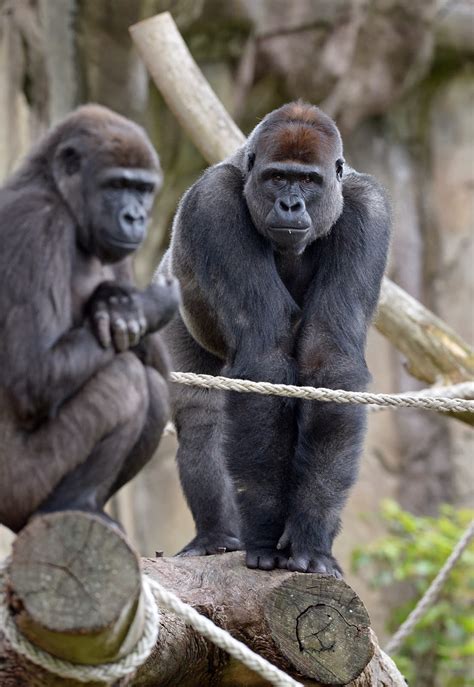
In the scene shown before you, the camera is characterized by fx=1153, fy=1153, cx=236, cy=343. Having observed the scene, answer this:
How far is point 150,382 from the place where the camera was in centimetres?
280

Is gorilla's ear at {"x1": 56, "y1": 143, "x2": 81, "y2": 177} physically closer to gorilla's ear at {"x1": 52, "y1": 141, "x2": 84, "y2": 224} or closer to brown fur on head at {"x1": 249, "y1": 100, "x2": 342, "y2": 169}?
gorilla's ear at {"x1": 52, "y1": 141, "x2": 84, "y2": 224}

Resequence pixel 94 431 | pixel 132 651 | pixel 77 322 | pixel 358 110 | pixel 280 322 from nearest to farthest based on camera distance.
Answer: pixel 132 651, pixel 94 431, pixel 77 322, pixel 280 322, pixel 358 110

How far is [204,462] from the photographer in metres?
4.44

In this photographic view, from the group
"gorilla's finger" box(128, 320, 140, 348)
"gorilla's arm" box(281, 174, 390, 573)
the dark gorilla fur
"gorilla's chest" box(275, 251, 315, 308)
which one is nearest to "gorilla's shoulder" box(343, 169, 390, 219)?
"gorilla's arm" box(281, 174, 390, 573)

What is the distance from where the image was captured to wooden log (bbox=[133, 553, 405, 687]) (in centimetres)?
331

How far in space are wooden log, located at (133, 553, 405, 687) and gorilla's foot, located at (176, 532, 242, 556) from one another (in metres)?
0.54

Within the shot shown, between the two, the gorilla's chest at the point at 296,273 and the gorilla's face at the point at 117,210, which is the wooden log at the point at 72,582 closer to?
the gorilla's face at the point at 117,210

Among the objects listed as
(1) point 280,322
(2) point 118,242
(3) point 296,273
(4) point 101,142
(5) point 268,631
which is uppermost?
(4) point 101,142

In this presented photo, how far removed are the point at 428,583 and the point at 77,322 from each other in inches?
221

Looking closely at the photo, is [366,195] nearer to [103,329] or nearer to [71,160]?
[71,160]

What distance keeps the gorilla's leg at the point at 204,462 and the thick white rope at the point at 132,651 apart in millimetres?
1653

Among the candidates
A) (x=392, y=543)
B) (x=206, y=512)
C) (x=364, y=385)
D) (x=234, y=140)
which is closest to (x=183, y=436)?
(x=206, y=512)

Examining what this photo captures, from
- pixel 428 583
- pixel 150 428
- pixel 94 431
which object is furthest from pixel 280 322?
pixel 428 583

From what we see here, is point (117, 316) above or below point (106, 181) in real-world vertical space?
below
